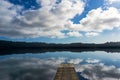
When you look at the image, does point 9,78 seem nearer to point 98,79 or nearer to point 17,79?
point 17,79

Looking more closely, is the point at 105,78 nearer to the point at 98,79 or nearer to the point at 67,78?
the point at 98,79

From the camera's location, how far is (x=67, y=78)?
20.6m

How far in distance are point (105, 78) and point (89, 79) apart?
6.07 feet

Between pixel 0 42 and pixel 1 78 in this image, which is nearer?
pixel 1 78

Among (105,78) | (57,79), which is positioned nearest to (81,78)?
(105,78)

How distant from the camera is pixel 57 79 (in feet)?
65.7

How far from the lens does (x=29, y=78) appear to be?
75.3 feet

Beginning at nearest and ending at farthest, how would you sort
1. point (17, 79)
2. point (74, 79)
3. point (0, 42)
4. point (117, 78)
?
1. point (74, 79)
2. point (17, 79)
3. point (117, 78)
4. point (0, 42)

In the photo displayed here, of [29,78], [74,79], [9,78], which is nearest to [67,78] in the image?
[74,79]

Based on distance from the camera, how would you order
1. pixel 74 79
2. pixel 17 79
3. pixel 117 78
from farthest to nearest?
pixel 117 78, pixel 17 79, pixel 74 79

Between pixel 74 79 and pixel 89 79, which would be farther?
pixel 89 79

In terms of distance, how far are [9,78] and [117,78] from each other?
1133 cm

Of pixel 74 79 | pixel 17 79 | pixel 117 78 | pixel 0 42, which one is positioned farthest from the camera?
pixel 0 42

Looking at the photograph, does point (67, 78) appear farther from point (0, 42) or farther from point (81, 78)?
point (0, 42)
